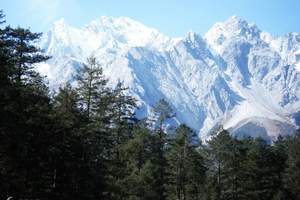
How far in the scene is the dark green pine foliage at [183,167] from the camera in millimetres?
63844

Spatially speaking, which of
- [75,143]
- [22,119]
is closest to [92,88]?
[75,143]

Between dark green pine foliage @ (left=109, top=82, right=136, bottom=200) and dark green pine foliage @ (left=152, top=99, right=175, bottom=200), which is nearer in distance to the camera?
dark green pine foliage @ (left=109, top=82, right=136, bottom=200)

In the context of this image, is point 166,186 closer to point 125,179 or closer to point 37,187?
point 125,179

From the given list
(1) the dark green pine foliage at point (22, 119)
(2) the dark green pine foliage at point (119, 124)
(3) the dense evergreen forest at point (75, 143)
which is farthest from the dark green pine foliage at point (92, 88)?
(2) the dark green pine foliage at point (119, 124)

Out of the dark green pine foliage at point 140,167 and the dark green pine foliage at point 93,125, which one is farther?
the dark green pine foliage at point 140,167

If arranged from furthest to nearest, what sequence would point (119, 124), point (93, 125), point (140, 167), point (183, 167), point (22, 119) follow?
point (183, 167) → point (140, 167) → point (119, 124) → point (93, 125) → point (22, 119)

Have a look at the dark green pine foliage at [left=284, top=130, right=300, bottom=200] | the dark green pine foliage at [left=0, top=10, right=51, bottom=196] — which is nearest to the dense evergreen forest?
the dark green pine foliage at [left=0, top=10, right=51, bottom=196]

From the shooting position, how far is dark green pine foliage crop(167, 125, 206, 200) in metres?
63.8

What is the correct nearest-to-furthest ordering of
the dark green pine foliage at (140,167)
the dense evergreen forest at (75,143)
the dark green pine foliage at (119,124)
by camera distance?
the dense evergreen forest at (75,143) → the dark green pine foliage at (119,124) → the dark green pine foliage at (140,167)

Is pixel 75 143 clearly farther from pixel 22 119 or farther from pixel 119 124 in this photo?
pixel 119 124

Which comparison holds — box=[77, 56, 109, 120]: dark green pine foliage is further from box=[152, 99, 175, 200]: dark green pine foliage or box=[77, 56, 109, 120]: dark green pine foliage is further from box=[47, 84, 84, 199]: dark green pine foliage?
box=[152, 99, 175, 200]: dark green pine foliage

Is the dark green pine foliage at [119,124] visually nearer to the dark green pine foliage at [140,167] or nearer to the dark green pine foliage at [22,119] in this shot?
the dark green pine foliage at [140,167]

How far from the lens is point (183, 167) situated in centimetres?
6525

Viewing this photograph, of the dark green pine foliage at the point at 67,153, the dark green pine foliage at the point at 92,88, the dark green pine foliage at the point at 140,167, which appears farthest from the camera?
the dark green pine foliage at the point at 140,167
